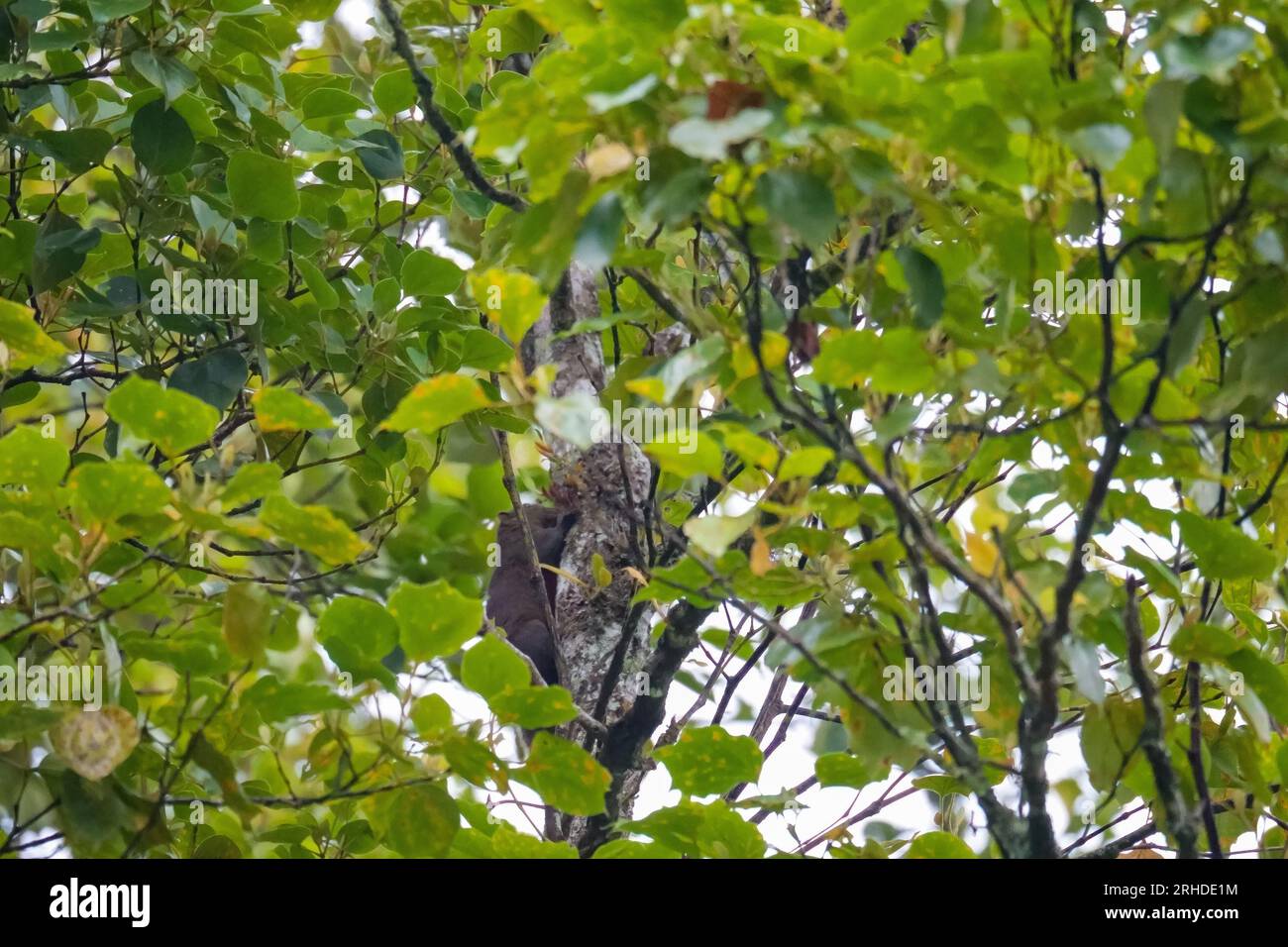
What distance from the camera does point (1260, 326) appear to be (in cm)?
162

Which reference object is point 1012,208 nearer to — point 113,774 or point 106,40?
point 113,774

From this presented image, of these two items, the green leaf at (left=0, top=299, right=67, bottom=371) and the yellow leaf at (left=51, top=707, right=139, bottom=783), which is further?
the green leaf at (left=0, top=299, right=67, bottom=371)

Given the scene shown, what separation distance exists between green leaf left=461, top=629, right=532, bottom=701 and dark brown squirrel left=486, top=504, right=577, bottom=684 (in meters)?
1.11

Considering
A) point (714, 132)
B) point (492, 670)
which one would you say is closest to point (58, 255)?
point (492, 670)

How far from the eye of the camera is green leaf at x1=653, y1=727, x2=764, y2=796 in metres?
1.98

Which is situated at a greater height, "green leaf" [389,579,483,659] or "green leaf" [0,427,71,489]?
"green leaf" [0,427,71,489]

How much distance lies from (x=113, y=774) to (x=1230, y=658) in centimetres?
169

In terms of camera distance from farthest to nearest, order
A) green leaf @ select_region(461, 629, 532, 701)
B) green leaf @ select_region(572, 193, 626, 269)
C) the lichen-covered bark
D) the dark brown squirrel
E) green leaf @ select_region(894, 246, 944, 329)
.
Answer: the dark brown squirrel < the lichen-covered bark < green leaf @ select_region(461, 629, 532, 701) < green leaf @ select_region(894, 246, 944, 329) < green leaf @ select_region(572, 193, 626, 269)

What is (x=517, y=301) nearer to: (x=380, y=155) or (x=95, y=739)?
(x=95, y=739)

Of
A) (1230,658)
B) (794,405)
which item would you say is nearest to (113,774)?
(794,405)

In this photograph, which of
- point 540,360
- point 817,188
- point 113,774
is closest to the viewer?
point 817,188

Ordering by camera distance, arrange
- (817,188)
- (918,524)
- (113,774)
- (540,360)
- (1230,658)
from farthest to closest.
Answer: (540,360), (113,774), (1230,658), (918,524), (817,188)

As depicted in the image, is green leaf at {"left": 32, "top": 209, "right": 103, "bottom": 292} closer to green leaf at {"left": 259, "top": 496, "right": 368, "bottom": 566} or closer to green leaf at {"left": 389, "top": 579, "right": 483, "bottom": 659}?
green leaf at {"left": 259, "top": 496, "right": 368, "bottom": 566}

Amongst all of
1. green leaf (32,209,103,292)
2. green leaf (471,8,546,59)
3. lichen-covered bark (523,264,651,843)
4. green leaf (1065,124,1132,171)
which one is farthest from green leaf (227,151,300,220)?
green leaf (1065,124,1132,171)
